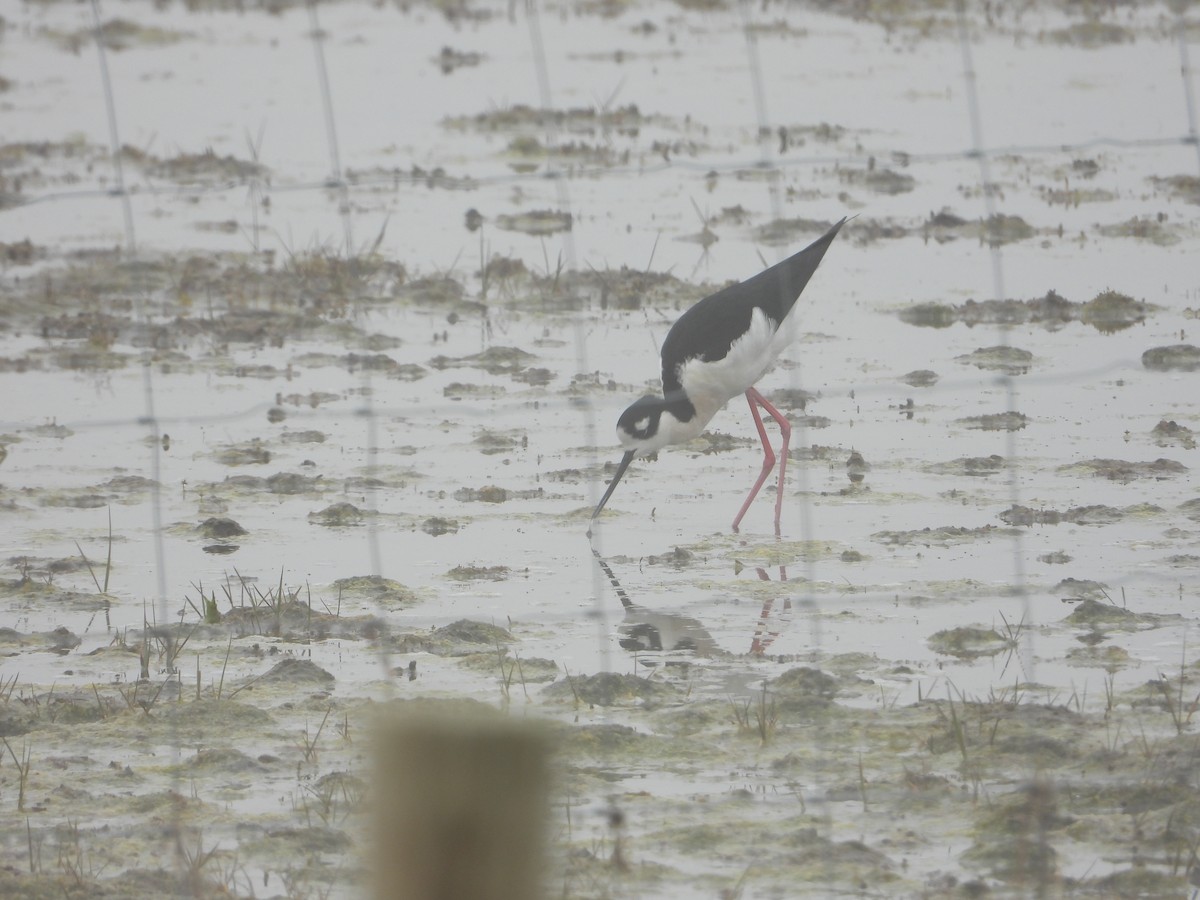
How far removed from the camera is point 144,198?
53.8 ft

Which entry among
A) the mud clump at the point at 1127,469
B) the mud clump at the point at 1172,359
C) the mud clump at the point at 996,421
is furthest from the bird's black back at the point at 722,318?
the mud clump at the point at 1172,359

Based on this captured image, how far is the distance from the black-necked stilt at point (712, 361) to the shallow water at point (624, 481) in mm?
316

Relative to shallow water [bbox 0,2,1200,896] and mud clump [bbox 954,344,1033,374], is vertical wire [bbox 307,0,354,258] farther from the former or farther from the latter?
mud clump [bbox 954,344,1033,374]

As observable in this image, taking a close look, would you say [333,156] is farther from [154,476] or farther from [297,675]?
[297,675]

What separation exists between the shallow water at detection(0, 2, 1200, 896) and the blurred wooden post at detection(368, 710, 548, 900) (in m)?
1.39

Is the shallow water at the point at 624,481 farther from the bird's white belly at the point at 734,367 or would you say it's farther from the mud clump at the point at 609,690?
the bird's white belly at the point at 734,367

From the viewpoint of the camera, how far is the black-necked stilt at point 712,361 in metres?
9.39

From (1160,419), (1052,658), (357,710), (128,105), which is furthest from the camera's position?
(128,105)

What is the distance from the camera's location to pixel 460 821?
11.0 ft

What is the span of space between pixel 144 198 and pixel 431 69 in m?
6.68

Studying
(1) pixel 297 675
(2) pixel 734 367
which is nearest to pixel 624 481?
(2) pixel 734 367

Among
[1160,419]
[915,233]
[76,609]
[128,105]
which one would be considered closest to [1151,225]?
[915,233]

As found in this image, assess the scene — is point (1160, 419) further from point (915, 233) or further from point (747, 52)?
point (747, 52)

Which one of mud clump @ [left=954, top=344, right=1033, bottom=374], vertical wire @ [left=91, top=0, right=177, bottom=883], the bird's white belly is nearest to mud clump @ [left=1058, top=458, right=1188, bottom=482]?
the bird's white belly
